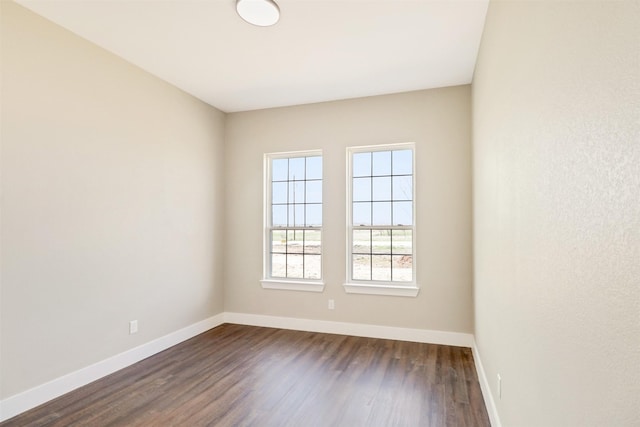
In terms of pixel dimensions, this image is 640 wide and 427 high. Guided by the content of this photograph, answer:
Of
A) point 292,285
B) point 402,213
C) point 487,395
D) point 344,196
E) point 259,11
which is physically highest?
point 259,11

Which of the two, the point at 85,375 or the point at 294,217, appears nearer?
the point at 85,375

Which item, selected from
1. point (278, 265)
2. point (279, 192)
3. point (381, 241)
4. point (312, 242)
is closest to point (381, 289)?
point (381, 241)

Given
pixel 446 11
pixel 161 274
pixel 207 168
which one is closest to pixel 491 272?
pixel 446 11

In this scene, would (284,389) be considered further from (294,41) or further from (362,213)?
(294,41)

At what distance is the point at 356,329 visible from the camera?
13.4 ft

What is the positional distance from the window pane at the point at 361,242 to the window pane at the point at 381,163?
73 centimetres

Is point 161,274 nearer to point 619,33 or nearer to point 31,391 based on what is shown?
point 31,391

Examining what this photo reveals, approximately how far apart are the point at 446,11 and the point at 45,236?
3.39m

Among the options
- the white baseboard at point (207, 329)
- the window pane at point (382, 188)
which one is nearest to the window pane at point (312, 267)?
the white baseboard at point (207, 329)

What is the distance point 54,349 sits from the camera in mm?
2623

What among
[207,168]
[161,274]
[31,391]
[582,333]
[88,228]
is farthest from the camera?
[207,168]

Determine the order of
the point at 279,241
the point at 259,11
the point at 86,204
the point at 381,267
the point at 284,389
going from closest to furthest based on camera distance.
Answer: the point at 259,11
the point at 284,389
the point at 86,204
the point at 381,267
the point at 279,241

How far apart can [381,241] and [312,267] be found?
0.95 meters

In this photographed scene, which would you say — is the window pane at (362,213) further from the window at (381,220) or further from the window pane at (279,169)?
the window pane at (279,169)
